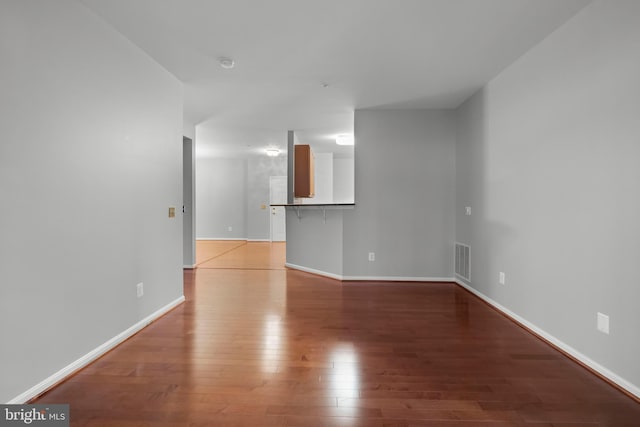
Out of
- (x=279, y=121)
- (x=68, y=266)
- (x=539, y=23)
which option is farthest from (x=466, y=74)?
(x=68, y=266)

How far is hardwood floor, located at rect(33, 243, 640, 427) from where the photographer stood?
159 centimetres

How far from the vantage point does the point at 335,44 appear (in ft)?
8.62

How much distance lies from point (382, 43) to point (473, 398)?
2658 millimetres

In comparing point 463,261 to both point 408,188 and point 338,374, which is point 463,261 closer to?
point 408,188

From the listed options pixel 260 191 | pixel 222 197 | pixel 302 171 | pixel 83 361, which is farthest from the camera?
pixel 222 197

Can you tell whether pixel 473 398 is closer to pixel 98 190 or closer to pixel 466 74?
pixel 98 190

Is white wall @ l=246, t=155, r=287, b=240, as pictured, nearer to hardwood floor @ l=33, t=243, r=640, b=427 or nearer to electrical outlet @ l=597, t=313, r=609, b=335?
hardwood floor @ l=33, t=243, r=640, b=427

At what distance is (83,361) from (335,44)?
3037 mm

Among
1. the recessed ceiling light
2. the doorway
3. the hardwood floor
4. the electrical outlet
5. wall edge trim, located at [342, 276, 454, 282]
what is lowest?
the hardwood floor

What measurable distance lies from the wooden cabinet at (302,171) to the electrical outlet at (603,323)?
14.3ft

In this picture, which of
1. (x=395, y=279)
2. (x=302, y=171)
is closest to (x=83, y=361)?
(x=395, y=279)

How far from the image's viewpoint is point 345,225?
4535mm

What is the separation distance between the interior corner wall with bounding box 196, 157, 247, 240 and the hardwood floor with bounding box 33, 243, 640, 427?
21.5ft

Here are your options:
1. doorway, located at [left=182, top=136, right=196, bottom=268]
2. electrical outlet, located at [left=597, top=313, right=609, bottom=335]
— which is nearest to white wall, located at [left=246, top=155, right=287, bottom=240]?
doorway, located at [left=182, top=136, right=196, bottom=268]
